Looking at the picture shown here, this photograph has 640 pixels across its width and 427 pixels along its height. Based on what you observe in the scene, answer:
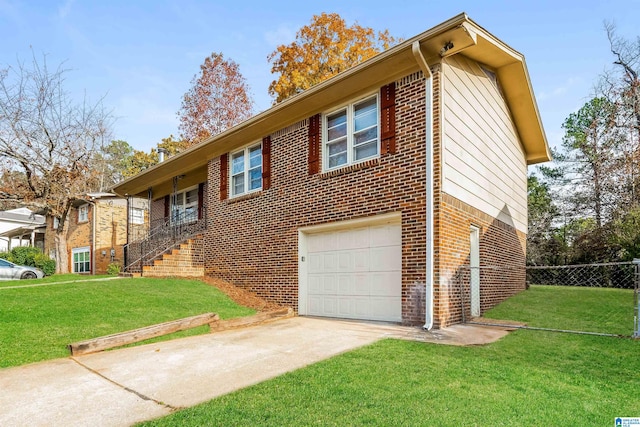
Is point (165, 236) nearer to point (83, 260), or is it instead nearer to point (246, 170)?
point (246, 170)

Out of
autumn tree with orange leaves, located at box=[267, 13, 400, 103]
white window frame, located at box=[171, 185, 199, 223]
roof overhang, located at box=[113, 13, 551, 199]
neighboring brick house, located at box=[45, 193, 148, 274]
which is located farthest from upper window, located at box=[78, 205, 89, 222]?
autumn tree with orange leaves, located at box=[267, 13, 400, 103]

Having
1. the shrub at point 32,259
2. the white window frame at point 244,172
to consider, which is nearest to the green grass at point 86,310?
the white window frame at point 244,172

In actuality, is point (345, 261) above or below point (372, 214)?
below

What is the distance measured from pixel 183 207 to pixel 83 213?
31.9 feet

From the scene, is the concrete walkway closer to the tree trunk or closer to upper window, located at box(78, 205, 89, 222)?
the tree trunk

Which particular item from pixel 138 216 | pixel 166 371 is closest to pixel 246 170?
pixel 166 371

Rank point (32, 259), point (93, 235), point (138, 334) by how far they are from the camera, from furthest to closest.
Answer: point (32, 259) < point (93, 235) < point (138, 334)

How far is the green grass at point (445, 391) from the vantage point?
334 centimetres

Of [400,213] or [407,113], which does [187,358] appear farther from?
[407,113]

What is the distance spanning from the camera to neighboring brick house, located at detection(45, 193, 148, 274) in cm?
2222

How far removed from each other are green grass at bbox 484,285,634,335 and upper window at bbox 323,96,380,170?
4472 millimetres

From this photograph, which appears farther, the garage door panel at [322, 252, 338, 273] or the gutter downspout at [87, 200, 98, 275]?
the gutter downspout at [87, 200, 98, 275]

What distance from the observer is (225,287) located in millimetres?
11508

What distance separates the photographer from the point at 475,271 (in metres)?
9.42
